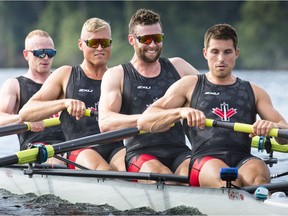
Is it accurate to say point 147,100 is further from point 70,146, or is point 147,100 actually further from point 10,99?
point 10,99

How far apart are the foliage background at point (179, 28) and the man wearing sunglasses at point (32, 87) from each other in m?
46.7

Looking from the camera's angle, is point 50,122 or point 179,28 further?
point 179,28

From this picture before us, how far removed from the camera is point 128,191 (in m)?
9.38

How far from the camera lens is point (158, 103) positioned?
9.06 m

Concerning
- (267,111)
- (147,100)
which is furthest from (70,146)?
(267,111)

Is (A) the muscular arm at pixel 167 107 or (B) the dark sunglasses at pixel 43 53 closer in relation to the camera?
(A) the muscular arm at pixel 167 107

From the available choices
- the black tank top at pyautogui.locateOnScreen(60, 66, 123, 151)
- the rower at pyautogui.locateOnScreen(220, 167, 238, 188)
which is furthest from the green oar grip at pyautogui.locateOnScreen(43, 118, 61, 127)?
the rower at pyautogui.locateOnScreen(220, 167, 238, 188)

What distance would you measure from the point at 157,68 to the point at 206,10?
57297mm

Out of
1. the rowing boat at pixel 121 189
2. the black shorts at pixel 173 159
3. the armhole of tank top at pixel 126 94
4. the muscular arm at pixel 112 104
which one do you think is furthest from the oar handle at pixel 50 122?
the black shorts at pixel 173 159

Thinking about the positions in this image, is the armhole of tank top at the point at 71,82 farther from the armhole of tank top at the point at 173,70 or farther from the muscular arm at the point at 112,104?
the armhole of tank top at the point at 173,70

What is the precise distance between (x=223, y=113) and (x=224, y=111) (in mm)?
25

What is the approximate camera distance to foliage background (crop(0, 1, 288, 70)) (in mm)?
61656

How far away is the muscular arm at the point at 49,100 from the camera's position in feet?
34.3

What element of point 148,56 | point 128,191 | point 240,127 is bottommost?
point 128,191
